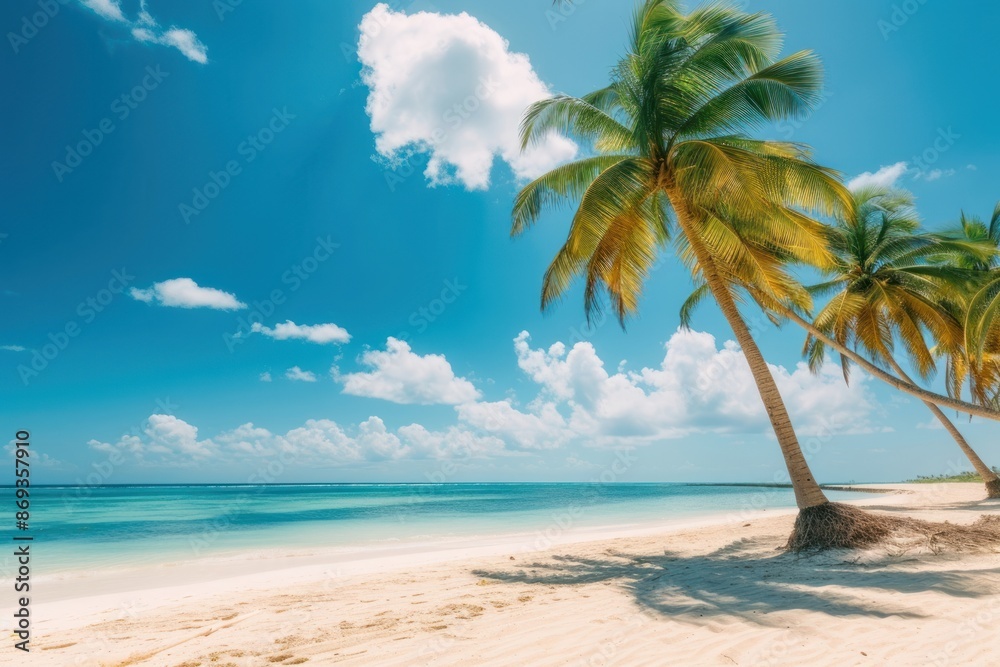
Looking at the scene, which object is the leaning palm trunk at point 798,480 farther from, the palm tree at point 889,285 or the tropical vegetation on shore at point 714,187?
the palm tree at point 889,285

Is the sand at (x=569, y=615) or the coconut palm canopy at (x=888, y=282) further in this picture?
the coconut palm canopy at (x=888, y=282)

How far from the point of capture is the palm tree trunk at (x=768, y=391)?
26.7ft

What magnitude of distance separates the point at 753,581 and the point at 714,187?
6133 millimetres

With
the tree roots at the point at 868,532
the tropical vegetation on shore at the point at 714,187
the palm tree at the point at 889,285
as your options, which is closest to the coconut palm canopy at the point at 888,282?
the palm tree at the point at 889,285

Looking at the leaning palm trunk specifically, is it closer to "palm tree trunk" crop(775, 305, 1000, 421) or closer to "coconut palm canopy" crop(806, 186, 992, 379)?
"palm tree trunk" crop(775, 305, 1000, 421)

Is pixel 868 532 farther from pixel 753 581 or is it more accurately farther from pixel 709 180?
pixel 709 180

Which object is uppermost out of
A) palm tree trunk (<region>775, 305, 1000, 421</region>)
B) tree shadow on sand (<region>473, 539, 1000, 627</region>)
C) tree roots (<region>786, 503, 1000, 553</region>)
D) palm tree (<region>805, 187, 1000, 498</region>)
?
palm tree (<region>805, 187, 1000, 498</region>)

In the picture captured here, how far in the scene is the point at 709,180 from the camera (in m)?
8.72

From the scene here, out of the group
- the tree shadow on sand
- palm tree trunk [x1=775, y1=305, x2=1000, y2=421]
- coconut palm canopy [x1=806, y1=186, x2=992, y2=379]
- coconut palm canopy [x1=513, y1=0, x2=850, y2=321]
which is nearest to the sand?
the tree shadow on sand

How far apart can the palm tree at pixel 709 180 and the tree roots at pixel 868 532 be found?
22 mm

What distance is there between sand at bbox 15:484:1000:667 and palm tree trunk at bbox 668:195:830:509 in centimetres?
112

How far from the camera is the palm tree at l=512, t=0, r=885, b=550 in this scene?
27.4 feet

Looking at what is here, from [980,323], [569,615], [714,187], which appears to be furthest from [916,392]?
[569,615]

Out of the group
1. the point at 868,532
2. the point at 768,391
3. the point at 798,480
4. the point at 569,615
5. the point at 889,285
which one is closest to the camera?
the point at 569,615
